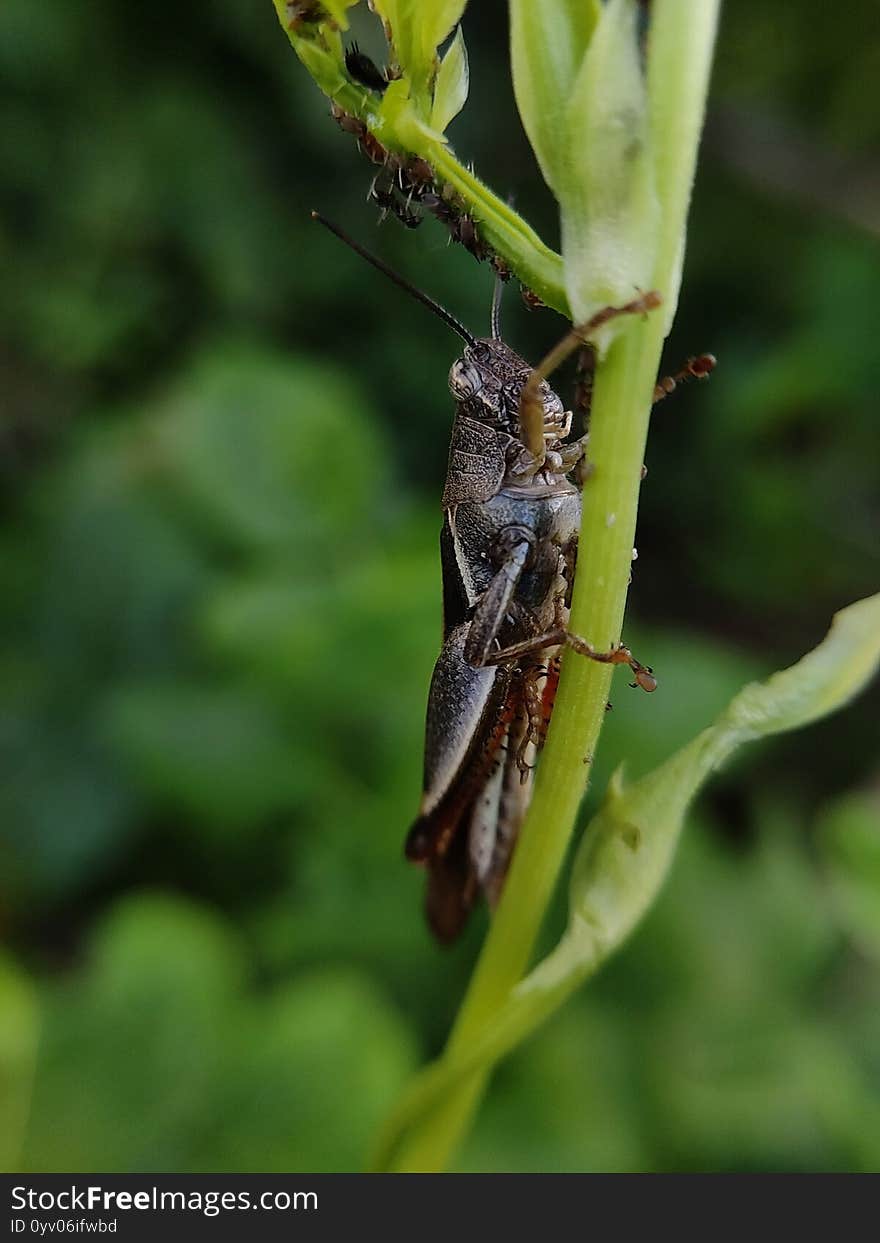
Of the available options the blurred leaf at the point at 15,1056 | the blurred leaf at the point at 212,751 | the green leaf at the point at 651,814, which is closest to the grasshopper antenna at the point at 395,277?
the green leaf at the point at 651,814

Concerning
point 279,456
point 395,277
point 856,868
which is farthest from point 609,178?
point 279,456

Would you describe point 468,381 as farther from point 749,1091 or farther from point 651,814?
point 749,1091

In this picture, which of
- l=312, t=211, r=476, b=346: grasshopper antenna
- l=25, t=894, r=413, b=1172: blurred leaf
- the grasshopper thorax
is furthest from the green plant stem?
l=25, t=894, r=413, b=1172: blurred leaf

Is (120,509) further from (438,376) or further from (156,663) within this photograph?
(438,376)

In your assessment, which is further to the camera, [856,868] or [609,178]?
[856,868]

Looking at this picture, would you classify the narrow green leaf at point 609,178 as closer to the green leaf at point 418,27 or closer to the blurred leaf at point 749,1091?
the green leaf at point 418,27

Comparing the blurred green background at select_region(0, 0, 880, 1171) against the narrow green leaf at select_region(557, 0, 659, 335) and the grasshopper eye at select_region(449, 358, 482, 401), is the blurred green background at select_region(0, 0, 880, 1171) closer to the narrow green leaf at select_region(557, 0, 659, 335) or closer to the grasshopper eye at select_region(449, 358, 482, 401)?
the grasshopper eye at select_region(449, 358, 482, 401)
